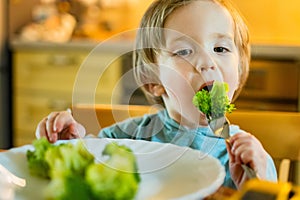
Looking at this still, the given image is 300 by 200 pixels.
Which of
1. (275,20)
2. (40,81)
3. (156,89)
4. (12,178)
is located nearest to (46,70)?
(40,81)

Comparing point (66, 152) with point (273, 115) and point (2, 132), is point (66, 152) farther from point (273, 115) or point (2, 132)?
point (2, 132)

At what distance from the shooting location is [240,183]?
1.36 ft

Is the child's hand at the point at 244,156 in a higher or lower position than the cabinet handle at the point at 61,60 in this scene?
higher

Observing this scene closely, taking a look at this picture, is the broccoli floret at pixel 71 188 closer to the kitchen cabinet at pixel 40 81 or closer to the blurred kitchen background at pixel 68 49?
the blurred kitchen background at pixel 68 49

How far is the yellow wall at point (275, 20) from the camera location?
1589mm

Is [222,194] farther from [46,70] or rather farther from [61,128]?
[46,70]

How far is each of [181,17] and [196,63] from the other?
0.05 meters

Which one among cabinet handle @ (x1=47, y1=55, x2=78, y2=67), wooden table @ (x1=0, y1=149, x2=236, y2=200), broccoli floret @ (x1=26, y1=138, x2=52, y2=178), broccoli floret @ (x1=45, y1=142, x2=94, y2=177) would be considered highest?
broccoli floret @ (x1=45, y1=142, x2=94, y2=177)

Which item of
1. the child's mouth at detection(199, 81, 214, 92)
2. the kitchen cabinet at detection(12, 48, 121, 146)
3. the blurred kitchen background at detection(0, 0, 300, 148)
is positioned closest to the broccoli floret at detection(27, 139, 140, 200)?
the child's mouth at detection(199, 81, 214, 92)

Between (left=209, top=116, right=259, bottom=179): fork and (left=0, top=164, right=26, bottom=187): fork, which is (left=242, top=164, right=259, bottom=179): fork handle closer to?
(left=209, top=116, right=259, bottom=179): fork

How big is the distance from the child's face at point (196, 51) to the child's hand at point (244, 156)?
0.18ft

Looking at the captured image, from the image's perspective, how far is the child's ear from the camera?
1.82 feet

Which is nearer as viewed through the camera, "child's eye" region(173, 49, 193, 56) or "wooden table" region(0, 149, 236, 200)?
"wooden table" region(0, 149, 236, 200)

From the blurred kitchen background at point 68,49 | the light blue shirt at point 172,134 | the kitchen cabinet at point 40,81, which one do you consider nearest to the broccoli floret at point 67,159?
the light blue shirt at point 172,134
